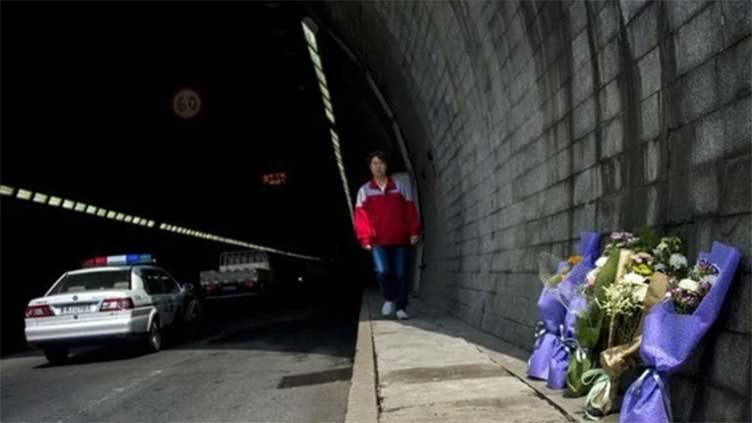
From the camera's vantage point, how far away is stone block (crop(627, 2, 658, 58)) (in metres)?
4.61

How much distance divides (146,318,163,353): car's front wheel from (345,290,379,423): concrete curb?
187 inches

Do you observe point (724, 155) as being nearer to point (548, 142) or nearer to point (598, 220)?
point (598, 220)

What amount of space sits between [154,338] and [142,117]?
12984mm

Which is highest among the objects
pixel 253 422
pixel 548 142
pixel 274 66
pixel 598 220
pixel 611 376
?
pixel 274 66

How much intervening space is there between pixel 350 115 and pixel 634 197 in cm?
1882

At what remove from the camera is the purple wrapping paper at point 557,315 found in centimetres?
524

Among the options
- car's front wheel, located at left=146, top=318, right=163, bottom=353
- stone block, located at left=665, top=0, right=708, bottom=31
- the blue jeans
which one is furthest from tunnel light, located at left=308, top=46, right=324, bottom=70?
stone block, located at left=665, top=0, right=708, bottom=31

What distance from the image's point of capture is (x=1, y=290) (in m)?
25.1

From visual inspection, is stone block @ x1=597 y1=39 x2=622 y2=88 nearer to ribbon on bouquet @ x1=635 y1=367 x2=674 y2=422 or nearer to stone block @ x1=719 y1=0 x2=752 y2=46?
stone block @ x1=719 y1=0 x2=752 y2=46

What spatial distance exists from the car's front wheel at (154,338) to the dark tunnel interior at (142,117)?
14.1 ft

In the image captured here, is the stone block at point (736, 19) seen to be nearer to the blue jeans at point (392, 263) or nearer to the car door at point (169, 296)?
the blue jeans at point (392, 263)

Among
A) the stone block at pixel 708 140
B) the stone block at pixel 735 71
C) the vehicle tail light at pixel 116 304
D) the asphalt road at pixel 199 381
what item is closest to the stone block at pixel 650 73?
the stone block at pixel 708 140

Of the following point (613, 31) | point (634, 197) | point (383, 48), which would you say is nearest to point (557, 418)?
point (634, 197)

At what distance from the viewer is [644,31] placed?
15.5 ft
